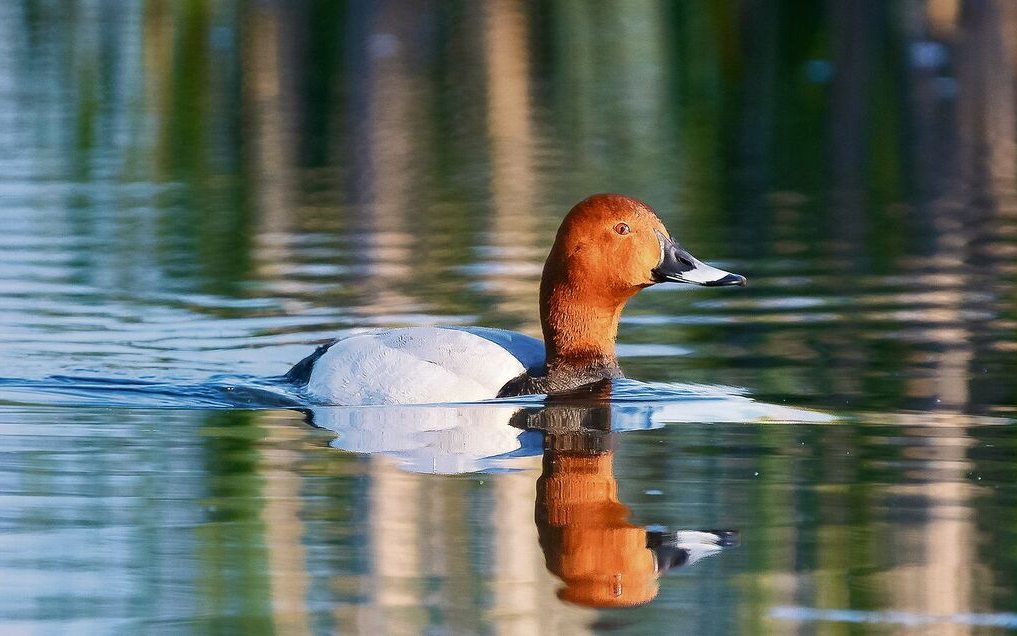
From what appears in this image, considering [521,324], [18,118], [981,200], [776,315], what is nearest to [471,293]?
[521,324]

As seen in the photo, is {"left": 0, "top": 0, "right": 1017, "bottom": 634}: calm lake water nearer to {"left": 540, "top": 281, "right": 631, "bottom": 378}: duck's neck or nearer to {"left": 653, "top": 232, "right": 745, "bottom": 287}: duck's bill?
{"left": 540, "top": 281, "right": 631, "bottom": 378}: duck's neck

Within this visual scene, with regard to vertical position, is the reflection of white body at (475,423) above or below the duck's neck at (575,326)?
below

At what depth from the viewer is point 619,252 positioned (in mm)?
7234

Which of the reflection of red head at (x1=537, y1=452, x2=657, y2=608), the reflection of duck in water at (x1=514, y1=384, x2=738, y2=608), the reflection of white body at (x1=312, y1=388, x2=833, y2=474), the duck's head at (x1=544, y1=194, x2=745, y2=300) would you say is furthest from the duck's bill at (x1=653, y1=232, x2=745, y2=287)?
the reflection of red head at (x1=537, y1=452, x2=657, y2=608)

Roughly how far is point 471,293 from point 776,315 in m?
1.69

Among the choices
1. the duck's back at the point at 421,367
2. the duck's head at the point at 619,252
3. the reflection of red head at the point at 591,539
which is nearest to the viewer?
the reflection of red head at the point at 591,539

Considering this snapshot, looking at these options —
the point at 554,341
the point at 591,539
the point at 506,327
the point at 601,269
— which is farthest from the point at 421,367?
the point at 591,539

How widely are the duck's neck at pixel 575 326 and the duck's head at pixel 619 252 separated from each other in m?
0.05

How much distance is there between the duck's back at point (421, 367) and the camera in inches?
278

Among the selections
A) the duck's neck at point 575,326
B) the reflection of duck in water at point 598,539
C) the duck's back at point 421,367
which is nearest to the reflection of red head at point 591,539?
the reflection of duck in water at point 598,539

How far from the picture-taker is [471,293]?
9594 millimetres

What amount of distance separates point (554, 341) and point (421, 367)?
607 mm

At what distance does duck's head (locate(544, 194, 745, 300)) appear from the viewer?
7.23 meters

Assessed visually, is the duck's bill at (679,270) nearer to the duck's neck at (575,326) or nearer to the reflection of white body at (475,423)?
the duck's neck at (575,326)
